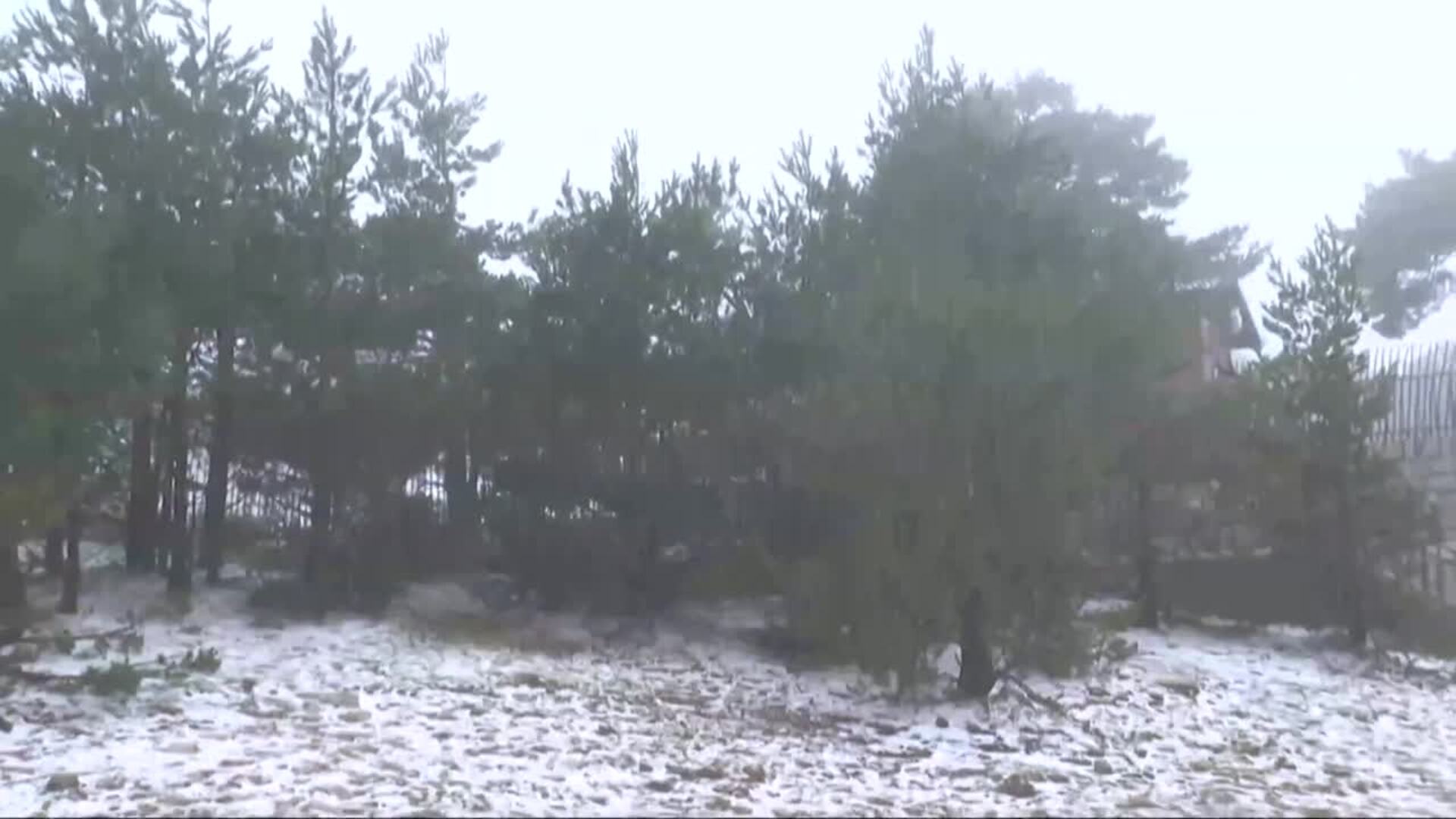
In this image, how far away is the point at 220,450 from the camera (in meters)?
13.7

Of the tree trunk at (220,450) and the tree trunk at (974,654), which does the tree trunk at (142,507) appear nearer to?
the tree trunk at (220,450)

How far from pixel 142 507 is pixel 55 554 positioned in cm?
154

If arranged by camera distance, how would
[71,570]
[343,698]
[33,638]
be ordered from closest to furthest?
1. [33,638]
2. [343,698]
3. [71,570]

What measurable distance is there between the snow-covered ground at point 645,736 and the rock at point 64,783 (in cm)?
6

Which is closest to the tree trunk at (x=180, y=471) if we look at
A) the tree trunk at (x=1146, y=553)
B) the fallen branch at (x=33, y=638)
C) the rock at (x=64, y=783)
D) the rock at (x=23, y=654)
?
the fallen branch at (x=33, y=638)

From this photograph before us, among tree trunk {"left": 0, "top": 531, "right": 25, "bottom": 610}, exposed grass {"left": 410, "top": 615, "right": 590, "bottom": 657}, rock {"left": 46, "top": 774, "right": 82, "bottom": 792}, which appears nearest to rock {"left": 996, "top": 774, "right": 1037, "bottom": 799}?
exposed grass {"left": 410, "top": 615, "right": 590, "bottom": 657}

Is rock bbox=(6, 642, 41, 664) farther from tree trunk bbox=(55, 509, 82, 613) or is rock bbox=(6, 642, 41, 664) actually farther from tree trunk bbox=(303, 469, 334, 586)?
tree trunk bbox=(303, 469, 334, 586)

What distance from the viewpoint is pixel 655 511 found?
1382 centimetres

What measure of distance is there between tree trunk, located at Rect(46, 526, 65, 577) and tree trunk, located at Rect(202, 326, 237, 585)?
142 centimetres

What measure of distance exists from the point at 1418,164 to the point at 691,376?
69.8ft

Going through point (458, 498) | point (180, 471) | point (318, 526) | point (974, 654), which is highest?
point (180, 471)

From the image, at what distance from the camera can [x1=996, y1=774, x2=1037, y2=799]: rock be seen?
8.56 m

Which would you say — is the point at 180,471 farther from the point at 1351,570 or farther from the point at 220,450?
the point at 1351,570

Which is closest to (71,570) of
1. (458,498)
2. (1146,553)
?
(458,498)
